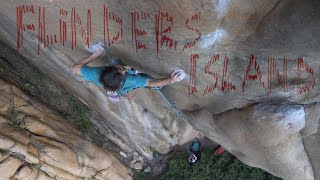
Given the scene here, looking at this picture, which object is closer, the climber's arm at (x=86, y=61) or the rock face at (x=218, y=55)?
the rock face at (x=218, y=55)

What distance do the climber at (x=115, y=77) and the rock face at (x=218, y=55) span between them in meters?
0.14

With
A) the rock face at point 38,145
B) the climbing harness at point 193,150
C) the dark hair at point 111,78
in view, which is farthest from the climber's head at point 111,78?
the climbing harness at point 193,150

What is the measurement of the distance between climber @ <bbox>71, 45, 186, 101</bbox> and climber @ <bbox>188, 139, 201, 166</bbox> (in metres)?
3.07

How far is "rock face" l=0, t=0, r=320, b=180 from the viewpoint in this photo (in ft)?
11.9

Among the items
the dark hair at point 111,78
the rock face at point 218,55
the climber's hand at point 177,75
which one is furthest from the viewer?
the climber's hand at point 177,75

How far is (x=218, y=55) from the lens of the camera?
162 inches

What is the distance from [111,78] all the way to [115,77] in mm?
48

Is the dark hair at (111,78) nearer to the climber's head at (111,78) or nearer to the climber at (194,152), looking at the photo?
the climber's head at (111,78)

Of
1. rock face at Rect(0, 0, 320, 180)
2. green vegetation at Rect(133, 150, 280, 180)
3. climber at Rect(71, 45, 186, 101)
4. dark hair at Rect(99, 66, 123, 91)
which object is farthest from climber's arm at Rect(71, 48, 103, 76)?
green vegetation at Rect(133, 150, 280, 180)

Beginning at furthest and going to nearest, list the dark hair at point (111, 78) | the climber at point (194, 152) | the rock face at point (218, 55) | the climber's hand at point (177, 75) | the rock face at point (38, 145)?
the climber at point (194, 152), the rock face at point (38, 145), the climber's hand at point (177, 75), the dark hair at point (111, 78), the rock face at point (218, 55)

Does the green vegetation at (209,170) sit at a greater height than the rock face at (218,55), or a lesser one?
lesser

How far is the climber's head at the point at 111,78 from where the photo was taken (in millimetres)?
4273

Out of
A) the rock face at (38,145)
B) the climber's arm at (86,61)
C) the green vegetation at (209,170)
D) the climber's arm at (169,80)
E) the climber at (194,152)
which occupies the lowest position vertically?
the green vegetation at (209,170)

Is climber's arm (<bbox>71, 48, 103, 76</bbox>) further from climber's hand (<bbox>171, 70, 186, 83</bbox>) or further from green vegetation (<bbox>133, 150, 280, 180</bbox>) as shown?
green vegetation (<bbox>133, 150, 280, 180</bbox>)
